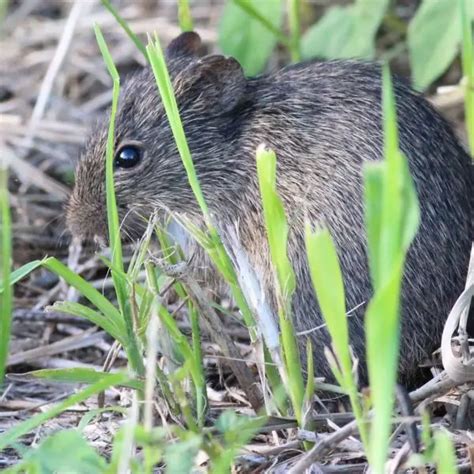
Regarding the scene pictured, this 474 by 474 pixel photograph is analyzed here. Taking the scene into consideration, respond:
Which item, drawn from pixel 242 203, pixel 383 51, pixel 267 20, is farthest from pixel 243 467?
pixel 383 51

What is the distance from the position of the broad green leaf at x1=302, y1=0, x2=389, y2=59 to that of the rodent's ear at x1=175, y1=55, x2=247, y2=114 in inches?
38.8

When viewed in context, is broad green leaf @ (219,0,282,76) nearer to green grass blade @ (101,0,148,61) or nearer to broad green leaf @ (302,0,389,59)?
broad green leaf @ (302,0,389,59)

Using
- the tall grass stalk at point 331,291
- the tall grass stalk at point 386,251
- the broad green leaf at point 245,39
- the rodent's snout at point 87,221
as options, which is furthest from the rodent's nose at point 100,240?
the tall grass stalk at point 386,251

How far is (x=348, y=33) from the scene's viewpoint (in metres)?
5.43

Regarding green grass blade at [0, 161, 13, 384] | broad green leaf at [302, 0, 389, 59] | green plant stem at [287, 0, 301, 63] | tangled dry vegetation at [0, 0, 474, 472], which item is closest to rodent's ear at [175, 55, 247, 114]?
green plant stem at [287, 0, 301, 63]

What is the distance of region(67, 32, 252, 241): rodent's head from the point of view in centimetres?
442

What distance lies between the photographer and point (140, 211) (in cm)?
446

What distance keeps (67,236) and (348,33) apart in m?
1.66

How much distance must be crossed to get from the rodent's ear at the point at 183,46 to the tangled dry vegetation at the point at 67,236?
61 centimetres

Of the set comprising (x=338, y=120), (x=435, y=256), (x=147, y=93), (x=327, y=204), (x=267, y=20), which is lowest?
(x=435, y=256)

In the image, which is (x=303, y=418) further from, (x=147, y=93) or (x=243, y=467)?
(x=147, y=93)

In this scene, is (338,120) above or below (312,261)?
above

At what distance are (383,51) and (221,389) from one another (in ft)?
9.38

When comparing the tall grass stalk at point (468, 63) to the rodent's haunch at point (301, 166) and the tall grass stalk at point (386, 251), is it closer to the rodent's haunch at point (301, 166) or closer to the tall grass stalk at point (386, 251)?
the rodent's haunch at point (301, 166)
